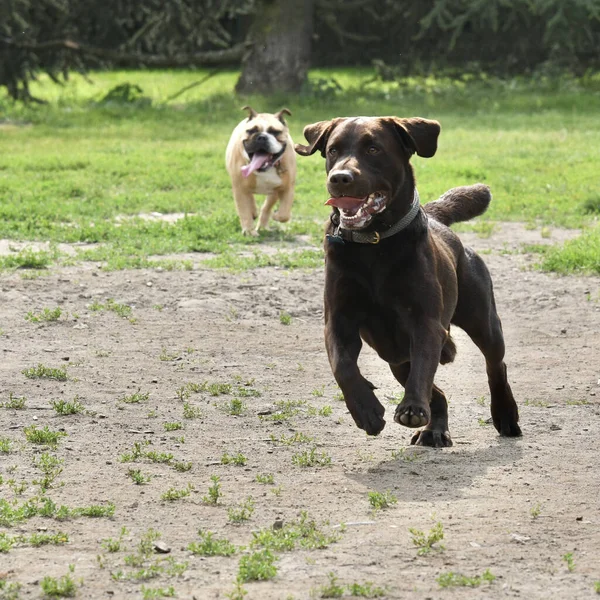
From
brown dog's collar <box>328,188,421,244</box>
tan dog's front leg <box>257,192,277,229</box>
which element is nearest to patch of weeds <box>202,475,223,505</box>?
brown dog's collar <box>328,188,421,244</box>

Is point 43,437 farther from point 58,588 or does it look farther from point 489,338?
point 489,338

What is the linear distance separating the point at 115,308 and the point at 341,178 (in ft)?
12.7

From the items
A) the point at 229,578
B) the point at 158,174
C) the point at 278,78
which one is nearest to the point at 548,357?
the point at 229,578

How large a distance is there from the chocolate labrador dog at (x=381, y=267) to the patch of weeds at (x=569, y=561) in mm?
1071

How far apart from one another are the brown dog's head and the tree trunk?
17.8 m

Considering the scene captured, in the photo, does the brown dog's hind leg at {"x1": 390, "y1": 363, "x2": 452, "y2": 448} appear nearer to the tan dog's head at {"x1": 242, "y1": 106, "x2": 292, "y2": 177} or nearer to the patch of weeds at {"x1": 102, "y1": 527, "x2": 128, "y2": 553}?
the patch of weeds at {"x1": 102, "y1": 527, "x2": 128, "y2": 553}

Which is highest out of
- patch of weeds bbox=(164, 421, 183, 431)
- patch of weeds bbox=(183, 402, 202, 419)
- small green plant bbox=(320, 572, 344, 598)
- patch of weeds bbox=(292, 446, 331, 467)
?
small green plant bbox=(320, 572, 344, 598)

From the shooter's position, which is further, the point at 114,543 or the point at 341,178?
the point at 341,178

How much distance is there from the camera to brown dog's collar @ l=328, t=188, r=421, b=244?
5.82 m

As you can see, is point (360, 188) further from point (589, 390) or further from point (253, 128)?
point (253, 128)

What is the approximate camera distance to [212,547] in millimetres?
4688

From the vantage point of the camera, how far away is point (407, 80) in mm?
26812

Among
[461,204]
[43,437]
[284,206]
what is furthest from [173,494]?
[284,206]

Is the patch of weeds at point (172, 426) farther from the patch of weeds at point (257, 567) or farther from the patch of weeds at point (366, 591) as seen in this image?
the patch of weeds at point (366, 591)
